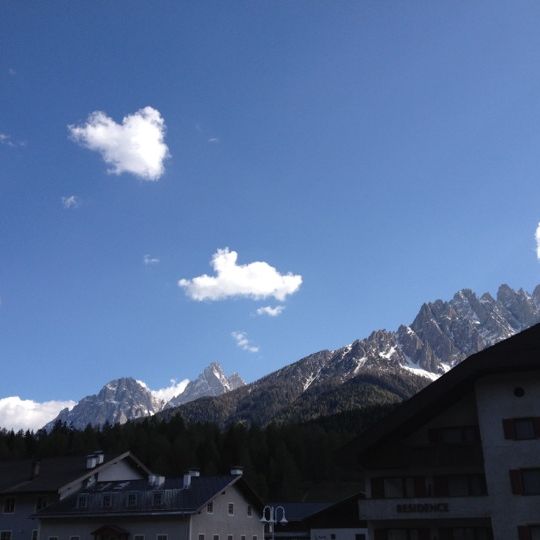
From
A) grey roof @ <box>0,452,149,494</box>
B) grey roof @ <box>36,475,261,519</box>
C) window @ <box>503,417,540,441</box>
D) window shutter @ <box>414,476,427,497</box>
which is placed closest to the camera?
window @ <box>503,417,540,441</box>

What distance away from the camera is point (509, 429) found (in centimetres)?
3725

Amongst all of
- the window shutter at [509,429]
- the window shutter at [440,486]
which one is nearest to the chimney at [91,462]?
the window shutter at [440,486]

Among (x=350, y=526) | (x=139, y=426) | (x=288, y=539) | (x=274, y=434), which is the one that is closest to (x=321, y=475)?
(x=274, y=434)

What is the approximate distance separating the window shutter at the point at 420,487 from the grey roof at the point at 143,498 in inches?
855

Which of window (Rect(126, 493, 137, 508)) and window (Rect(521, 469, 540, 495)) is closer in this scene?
window (Rect(521, 469, 540, 495))

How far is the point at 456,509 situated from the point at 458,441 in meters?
3.92

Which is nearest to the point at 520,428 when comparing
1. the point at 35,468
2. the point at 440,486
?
the point at 440,486

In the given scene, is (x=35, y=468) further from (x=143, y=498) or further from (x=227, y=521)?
(x=227, y=521)


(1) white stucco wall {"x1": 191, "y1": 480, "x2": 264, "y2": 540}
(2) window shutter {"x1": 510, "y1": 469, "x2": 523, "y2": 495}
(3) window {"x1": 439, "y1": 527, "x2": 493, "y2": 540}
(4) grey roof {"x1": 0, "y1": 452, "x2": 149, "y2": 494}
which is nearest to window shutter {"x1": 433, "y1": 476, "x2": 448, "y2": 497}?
(3) window {"x1": 439, "y1": 527, "x2": 493, "y2": 540}

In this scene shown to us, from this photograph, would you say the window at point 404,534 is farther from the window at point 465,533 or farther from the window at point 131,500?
the window at point 131,500

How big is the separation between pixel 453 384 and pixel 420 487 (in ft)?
23.5

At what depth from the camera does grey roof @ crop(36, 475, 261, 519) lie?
188ft

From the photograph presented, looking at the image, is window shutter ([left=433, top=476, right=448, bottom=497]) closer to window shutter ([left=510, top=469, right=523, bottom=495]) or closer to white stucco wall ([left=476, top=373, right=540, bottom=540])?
white stucco wall ([left=476, top=373, right=540, bottom=540])

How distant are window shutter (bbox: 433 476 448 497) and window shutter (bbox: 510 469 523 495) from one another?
4.86 metres
